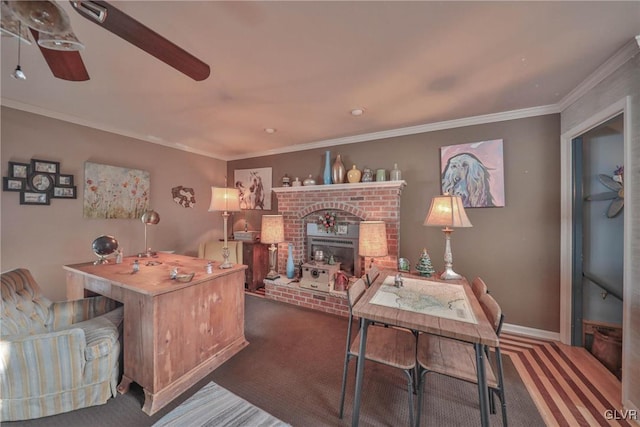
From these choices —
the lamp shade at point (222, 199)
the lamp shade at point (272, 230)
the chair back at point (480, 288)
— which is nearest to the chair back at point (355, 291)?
the chair back at point (480, 288)

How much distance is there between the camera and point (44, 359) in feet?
4.43

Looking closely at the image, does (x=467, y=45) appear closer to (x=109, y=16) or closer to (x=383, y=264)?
(x=109, y=16)

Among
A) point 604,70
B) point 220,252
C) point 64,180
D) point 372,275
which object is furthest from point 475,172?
point 64,180

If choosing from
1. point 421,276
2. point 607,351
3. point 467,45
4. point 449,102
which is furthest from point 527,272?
point 467,45

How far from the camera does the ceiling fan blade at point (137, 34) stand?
838mm

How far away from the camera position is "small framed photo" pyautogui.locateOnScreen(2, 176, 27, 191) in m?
2.25

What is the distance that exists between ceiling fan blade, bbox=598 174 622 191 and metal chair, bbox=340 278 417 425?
7.41 feet

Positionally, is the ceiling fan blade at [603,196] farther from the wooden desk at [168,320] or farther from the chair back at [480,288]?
the wooden desk at [168,320]

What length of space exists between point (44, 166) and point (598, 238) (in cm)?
572

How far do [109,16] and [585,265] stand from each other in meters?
3.86

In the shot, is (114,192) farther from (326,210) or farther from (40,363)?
(326,210)

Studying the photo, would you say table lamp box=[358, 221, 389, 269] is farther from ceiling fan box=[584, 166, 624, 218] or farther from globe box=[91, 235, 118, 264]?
globe box=[91, 235, 118, 264]

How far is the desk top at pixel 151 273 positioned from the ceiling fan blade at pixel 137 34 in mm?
1373

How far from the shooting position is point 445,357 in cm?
138
